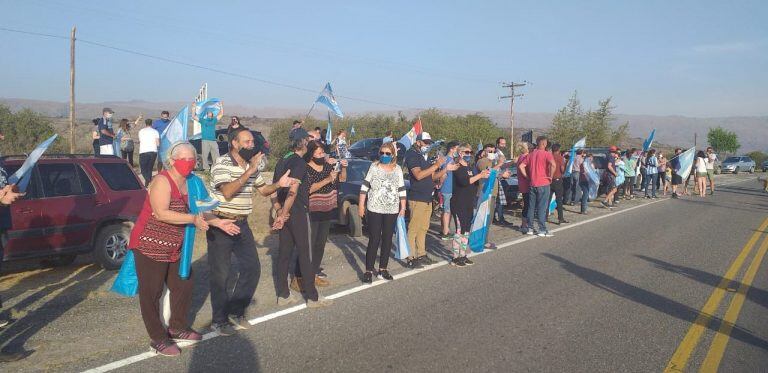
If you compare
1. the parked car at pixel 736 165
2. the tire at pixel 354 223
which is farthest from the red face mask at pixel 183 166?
the parked car at pixel 736 165

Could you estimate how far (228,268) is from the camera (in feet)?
17.8

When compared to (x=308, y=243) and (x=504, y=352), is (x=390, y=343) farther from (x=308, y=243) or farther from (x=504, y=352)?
(x=308, y=243)

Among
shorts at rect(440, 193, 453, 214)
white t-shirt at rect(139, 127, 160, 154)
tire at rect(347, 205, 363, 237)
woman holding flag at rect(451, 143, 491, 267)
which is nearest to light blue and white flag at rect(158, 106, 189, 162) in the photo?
woman holding flag at rect(451, 143, 491, 267)

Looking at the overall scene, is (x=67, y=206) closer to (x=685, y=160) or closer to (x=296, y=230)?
(x=296, y=230)

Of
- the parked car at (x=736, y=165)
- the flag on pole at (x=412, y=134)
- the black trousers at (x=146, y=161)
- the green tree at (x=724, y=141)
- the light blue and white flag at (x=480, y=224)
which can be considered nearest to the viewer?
the light blue and white flag at (x=480, y=224)

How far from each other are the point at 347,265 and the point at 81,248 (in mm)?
3731

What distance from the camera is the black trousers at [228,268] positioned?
17.5 ft

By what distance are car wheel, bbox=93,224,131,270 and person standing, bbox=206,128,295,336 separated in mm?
3526

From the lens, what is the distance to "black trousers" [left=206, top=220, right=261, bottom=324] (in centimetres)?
534

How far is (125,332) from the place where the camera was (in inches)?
216

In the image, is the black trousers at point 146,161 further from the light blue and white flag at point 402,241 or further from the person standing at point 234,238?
the person standing at point 234,238

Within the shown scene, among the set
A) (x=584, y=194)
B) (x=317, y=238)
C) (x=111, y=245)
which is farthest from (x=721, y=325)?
(x=584, y=194)

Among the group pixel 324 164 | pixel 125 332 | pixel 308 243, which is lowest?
pixel 125 332

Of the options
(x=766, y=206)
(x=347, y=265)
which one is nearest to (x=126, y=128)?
(x=347, y=265)
